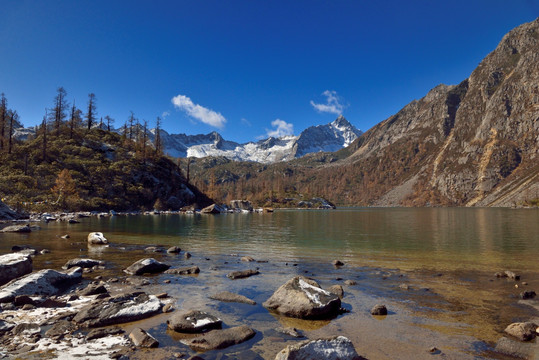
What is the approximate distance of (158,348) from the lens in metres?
10.8

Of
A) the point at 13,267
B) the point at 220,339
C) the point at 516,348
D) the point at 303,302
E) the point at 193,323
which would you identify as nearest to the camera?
the point at 516,348

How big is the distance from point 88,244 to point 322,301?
1390 inches

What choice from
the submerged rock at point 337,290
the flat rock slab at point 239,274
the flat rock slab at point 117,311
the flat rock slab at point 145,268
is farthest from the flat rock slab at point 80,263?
the submerged rock at point 337,290

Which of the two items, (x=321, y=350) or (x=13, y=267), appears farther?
(x=13, y=267)

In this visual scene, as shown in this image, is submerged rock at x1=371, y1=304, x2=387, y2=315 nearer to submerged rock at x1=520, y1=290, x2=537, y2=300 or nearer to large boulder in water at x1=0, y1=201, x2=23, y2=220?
submerged rock at x1=520, y1=290, x2=537, y2=300

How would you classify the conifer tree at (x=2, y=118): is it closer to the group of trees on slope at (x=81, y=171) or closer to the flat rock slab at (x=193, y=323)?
the group of trees on slope at (x=81, y=171)

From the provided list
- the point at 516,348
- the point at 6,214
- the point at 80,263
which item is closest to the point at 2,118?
the point at 6,214

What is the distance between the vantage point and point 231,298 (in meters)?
17.1

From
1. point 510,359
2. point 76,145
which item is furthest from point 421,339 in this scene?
point 76,145

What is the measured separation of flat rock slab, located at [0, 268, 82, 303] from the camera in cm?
1592

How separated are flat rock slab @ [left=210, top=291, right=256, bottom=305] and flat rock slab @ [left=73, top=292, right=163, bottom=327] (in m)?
3.35

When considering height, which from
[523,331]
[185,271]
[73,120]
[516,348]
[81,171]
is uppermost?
[73,120]

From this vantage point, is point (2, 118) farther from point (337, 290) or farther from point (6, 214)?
point (337, 290)

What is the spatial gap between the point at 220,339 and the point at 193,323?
164cm
